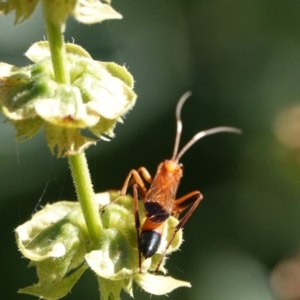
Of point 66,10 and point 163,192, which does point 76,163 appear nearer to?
point 66,10

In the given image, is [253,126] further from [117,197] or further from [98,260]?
[98,260]

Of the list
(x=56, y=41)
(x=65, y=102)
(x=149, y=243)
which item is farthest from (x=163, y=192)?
(x=56, y=41)

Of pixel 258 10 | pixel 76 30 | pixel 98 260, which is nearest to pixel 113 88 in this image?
pixel 98 260

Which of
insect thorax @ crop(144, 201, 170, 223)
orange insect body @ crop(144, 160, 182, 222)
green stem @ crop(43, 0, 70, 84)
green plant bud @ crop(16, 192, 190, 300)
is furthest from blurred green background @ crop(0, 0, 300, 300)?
green stem @ crop(43, 0, 70, 84)

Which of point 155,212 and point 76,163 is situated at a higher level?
point 76,163


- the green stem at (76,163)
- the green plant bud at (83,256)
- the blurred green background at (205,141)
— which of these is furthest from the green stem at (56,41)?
the blurred green background at (205,141)

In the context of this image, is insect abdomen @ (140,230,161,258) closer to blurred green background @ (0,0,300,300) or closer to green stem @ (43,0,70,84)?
green stem @ (43,0,70,84)

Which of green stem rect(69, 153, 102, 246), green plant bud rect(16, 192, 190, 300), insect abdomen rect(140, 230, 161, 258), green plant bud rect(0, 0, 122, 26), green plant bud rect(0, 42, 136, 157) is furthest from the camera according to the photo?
insect abdomen rect(140, 230, 161, 258)
